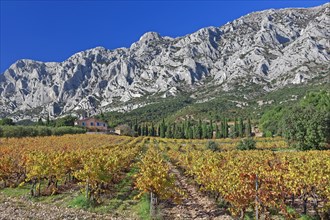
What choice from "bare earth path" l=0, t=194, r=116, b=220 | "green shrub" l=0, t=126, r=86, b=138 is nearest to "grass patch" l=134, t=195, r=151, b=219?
"bare earth path" l=0, t=194, r=116, b=220

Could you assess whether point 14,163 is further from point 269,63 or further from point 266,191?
point 269,63

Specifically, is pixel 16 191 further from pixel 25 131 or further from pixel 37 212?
pixel 25 131

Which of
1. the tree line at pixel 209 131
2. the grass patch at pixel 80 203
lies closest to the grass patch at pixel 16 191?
the grass patch at pixel 80 203

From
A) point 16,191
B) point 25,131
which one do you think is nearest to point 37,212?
point 16,191

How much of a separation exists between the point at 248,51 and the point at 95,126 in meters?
Answer: 132

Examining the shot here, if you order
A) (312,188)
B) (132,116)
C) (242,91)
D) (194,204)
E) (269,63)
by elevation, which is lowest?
(194,204)

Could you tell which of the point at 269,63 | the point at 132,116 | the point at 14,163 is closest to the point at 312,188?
the point at 14,163

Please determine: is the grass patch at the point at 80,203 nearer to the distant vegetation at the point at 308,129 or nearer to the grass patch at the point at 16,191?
the grass patch at the point at 16,191

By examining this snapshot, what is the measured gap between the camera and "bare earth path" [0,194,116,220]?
1258 cm

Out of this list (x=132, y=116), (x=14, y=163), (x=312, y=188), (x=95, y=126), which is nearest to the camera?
(x=312, y=188)

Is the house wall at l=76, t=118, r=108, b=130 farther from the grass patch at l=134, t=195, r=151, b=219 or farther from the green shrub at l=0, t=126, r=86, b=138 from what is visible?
the grass patch at l=134, t=195, r=151, b=219

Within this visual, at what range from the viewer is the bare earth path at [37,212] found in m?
12.6

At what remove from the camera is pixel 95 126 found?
101 metres

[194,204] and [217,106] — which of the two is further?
[217,106]
